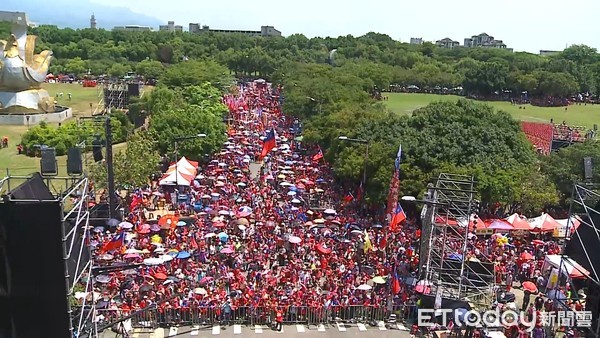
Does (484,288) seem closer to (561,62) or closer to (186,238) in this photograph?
(186,238)

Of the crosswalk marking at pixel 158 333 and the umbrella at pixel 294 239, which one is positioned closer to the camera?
the crosswalk marking at pixel 158 333

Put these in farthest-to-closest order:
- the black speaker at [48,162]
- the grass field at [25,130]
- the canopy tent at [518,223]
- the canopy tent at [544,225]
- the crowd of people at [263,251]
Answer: the grass field at [25,130], the canopy tent at [544,225], the canopy tent at [518,223], the crowd of people at [263,251], the black speaker at [48,162]

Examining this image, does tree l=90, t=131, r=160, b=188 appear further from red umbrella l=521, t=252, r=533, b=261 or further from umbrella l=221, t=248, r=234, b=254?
red umbrella l=521, t=252, r=533, b=261

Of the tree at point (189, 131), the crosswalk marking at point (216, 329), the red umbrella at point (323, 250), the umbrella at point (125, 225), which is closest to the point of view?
the crosswalk marking at point (216, 329)

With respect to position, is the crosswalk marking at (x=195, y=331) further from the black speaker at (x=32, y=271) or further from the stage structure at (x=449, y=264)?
the black speaker at (x=32, y=271)

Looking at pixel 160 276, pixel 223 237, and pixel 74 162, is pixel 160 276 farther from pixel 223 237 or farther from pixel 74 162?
pixel 74 162

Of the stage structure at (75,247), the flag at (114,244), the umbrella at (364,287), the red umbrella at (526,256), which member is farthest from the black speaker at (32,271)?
the red umbrella at (526,256)

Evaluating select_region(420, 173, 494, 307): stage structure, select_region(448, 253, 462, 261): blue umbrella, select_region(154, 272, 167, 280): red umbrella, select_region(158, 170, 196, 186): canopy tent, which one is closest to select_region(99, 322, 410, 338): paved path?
select_region(154, 272, 167, 280): red umbrella

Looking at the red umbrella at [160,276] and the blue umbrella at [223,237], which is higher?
the blue umbrella at [223,237]
